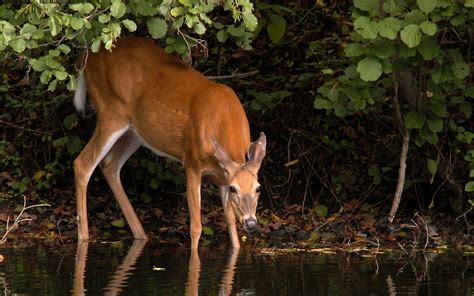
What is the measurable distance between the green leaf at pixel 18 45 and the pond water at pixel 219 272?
155cm

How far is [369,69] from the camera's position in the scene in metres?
9.34

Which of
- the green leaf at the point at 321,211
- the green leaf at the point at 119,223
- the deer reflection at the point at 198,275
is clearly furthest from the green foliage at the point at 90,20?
the green leaf at the point at 321,211

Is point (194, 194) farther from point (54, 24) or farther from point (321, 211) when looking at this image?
point (54, 24)

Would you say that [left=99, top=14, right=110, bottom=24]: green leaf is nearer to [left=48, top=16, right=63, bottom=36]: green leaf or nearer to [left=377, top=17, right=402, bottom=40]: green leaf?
[left=48, top=16, right=63, bottom=36]: green leaf

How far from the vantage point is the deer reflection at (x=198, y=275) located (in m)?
8.09

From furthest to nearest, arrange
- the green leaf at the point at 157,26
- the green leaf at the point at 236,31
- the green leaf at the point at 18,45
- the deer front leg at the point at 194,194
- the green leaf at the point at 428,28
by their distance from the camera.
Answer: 1. the deer front leg at the point at 194,194
2. the green leaf at the point at 236,31
3. the green leaf at the point at 157,26
4. the green leaf at the point at 428,28
5. the green leaf at the point at 18,45

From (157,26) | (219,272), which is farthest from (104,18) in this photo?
(219,272)

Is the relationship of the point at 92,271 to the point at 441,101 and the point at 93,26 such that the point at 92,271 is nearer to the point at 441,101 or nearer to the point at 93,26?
the point at 93,26

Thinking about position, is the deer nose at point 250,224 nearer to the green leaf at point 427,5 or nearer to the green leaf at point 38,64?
the green leaf at point 38,64

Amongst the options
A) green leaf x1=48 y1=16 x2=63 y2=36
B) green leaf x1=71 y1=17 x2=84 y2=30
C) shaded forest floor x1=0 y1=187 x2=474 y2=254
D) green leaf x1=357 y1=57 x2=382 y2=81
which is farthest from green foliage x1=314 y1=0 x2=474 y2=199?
green leaf x1=48 y1=16 x2=63 y2=36

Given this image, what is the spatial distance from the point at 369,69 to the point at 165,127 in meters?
2.38

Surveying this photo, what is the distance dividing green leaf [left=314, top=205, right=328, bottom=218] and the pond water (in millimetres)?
1300

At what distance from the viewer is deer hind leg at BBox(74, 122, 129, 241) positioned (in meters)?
11.3

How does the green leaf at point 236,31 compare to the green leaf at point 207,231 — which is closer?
the green leaf at point 236,31
